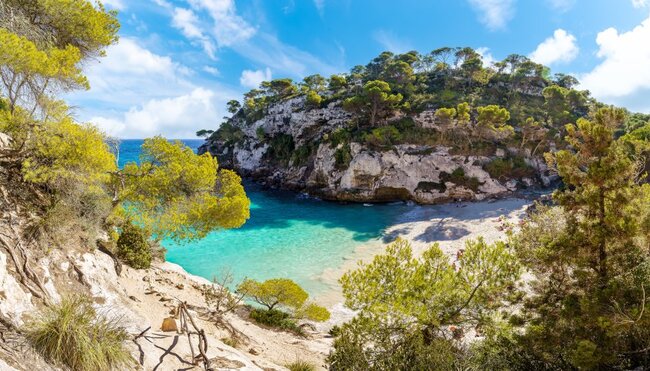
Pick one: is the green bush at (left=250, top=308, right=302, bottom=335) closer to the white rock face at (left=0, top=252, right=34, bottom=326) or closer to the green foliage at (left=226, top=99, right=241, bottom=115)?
the white rock face at (left=0, top=252, right=34, bottom=326)

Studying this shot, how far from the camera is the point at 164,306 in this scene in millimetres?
11469

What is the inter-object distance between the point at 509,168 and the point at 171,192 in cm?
4256

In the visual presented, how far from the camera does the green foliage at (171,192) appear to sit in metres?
12.4

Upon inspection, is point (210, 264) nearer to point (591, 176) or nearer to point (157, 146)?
point (157, 146)

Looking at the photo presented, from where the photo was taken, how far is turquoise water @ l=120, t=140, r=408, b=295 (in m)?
21.8

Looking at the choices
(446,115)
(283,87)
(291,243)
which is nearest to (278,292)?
(291,243)

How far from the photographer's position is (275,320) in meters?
14.4

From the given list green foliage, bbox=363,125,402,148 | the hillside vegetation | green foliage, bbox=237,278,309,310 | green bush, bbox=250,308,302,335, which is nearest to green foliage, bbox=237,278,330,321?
green foliage, bbox=237,278,309,310

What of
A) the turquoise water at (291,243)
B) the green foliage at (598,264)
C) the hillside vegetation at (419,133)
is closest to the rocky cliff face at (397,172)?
the hillside vegetation at (419,133)

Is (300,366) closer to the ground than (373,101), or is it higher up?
closer to the ground

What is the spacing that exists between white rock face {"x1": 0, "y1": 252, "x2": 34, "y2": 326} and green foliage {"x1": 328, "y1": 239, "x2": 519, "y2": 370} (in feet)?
23.2

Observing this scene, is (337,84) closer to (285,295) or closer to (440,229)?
(440,229)

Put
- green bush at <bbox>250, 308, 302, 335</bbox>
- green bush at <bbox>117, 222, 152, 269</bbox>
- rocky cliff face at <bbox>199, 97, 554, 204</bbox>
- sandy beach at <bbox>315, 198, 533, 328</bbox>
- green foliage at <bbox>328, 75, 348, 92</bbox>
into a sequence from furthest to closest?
green foliage at <bbox>328, 75, 348, 92</bbox> < rocky cliff face at <bbox>199, 97, 554, 204</bbox> < sandy beach at <bbox>315, 198, 533, 328</bbox> < green bush at <bbox>250, 308, 302, 335</bbox> < green bush at <bbox>117, 222, 152, 269</bbox>

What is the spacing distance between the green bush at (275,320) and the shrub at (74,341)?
355 inches
